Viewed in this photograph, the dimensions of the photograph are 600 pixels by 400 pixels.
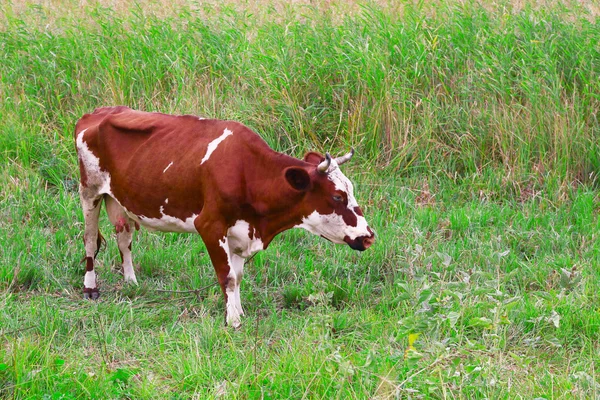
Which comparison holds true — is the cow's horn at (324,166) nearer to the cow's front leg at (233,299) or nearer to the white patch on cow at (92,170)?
the cow's front leg at (233,299)

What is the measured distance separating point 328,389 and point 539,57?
15.7 ft

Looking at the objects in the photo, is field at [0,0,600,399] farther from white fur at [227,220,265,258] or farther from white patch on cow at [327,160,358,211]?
white patch on cow at [327,160,358,211]

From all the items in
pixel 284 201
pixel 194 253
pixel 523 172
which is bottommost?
pixel 194 253

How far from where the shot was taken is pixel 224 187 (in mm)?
5391

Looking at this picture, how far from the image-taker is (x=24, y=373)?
4.41m

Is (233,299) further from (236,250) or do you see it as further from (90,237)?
(90,237)

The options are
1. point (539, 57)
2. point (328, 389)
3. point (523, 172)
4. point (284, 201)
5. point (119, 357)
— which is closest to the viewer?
point (328, 389)

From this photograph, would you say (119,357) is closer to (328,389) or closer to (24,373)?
(24,373)

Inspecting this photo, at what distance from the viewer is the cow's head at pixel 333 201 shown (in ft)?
17.6

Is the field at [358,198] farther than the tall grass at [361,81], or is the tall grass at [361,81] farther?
the tall grass at [361,81]

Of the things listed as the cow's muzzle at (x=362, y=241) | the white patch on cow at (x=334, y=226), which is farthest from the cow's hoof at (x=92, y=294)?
the cow's muzzle at (x=362, y=241)

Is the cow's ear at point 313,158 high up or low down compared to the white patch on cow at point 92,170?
up

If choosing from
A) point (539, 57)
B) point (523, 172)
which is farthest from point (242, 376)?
point (539, 57)

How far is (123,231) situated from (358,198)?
81.6 inches
